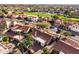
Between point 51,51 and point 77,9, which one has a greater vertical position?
point 77,9

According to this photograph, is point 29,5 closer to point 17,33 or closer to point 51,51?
point 17,33

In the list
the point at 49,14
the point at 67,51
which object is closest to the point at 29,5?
the point at 49,14

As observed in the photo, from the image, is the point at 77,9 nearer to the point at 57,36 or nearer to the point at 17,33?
the point at 57,36

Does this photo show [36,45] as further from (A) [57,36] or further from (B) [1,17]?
(B) [1,17]

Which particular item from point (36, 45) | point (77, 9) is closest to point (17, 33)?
point (36, 45)

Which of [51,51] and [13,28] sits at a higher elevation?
[13,28]

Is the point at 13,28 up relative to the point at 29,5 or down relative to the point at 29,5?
down
